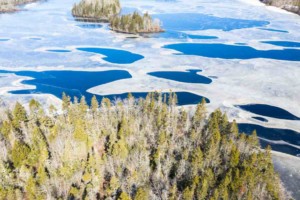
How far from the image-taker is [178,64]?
167ft

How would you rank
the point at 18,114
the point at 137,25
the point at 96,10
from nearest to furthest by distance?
the point at 18,114 < the point at 137,25 < the point at 96,10

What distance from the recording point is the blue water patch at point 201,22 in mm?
76188

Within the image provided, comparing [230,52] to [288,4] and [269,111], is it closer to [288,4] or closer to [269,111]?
[269,111]

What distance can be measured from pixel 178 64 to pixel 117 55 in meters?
11.9

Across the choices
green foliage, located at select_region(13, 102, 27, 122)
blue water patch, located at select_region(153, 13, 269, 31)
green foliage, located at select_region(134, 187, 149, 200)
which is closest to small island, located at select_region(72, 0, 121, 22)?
blue water patch, located at select_region(153, 13, 269, 31)

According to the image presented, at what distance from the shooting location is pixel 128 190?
→ 76.4 ft

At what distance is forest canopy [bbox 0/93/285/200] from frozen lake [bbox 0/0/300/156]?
6.12 m

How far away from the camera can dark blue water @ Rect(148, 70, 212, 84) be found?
146 ft

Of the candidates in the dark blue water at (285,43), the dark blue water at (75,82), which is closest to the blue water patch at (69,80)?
the dark blue water at (75,82)

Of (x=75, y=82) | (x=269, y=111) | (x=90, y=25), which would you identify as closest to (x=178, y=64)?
(x=75, y=82)

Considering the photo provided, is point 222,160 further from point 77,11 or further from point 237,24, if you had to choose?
point 77,11

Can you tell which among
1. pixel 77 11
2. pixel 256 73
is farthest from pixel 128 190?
pixel 77 11

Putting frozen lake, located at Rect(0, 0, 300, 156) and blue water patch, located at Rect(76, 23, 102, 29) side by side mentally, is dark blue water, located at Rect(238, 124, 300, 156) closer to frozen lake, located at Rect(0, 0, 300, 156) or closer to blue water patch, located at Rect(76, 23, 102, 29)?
frozen lake, located at Rect(0, 0, 300, 156)

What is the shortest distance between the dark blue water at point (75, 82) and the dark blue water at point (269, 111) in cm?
505
